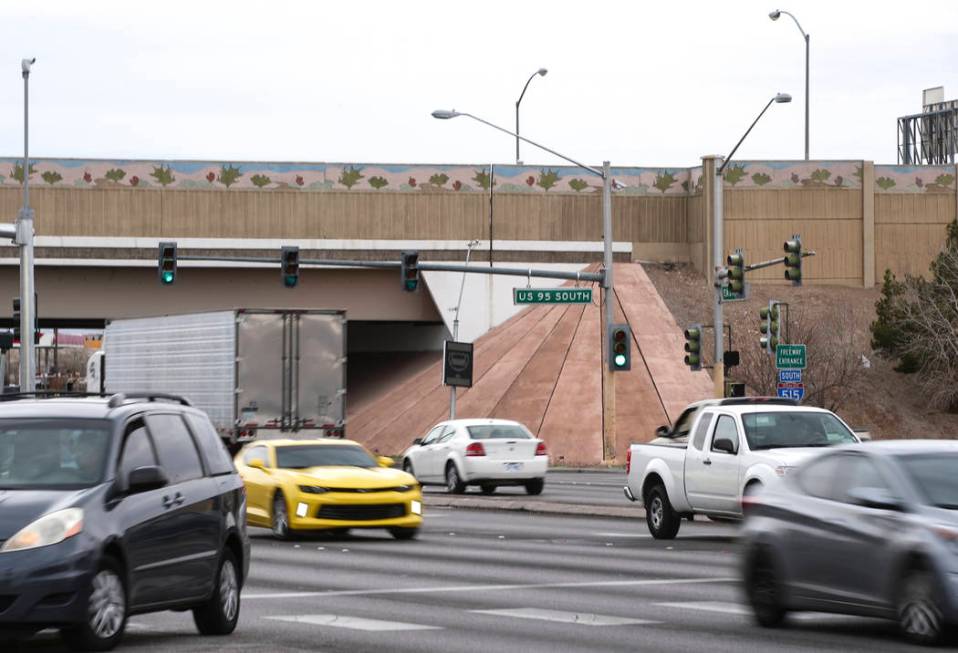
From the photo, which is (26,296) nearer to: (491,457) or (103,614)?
(491,457)

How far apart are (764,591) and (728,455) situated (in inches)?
342

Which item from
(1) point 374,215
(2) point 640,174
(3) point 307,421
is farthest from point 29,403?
(2) point 640,174

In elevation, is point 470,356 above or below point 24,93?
below

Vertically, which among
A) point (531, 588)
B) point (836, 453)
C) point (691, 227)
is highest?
point (691, 227)

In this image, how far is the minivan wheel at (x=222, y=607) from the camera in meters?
12.9

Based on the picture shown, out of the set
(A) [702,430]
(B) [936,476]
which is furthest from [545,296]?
(B) [936,476]

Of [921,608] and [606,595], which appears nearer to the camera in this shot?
[921,608]

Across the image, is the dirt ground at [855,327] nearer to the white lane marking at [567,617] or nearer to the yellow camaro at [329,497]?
the yellow camaro at [329,497]

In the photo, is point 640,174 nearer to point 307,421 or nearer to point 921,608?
point 307,421

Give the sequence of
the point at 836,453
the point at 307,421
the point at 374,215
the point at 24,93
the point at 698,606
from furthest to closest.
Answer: the point at 374,215 → the point at 24,93 → the point at 307,421 → the point at 698,606 → the point at 836,453

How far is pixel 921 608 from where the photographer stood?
11.9 meters

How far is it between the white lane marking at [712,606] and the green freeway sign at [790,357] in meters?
29.4

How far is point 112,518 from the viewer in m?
11.4

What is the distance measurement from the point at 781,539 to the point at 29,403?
18.3 ft
